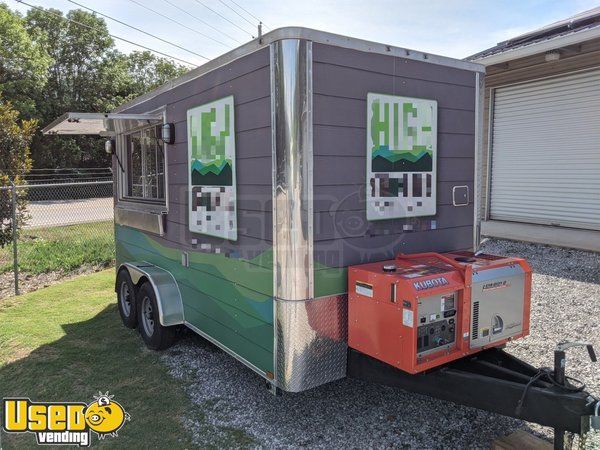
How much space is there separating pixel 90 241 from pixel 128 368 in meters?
6.07

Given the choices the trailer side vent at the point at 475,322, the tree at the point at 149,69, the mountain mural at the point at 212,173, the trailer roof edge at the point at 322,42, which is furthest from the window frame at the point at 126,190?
the tree at the point at 149,69

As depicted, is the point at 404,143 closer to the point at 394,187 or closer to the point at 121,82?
the point at 394,187

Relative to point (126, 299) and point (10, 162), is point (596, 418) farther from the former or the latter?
point (10, 162)

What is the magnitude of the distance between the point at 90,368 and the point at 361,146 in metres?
3.06

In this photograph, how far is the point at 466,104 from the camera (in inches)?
145

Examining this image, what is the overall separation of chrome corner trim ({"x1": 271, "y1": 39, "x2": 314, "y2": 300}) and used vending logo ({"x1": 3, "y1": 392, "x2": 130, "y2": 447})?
5.20ft

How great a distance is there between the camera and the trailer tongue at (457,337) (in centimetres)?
239

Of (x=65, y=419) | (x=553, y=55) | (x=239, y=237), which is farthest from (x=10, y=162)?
(x=553, y=55)

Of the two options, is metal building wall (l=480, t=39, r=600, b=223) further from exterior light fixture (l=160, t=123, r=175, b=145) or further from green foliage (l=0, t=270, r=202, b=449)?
green foliage (l=0, t=270, r=202, b=449)

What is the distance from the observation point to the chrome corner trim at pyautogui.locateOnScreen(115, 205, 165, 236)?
4523mm

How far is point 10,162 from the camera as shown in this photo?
7.98m

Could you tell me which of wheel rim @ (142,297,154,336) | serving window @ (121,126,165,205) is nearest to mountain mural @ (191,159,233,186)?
serving window @ (121,126,165,205)

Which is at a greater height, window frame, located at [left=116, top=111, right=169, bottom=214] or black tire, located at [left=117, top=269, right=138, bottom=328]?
window frame, located at [left=116, top=111, right=169, bottom=214]

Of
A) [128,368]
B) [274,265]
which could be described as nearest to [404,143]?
[274,265]
